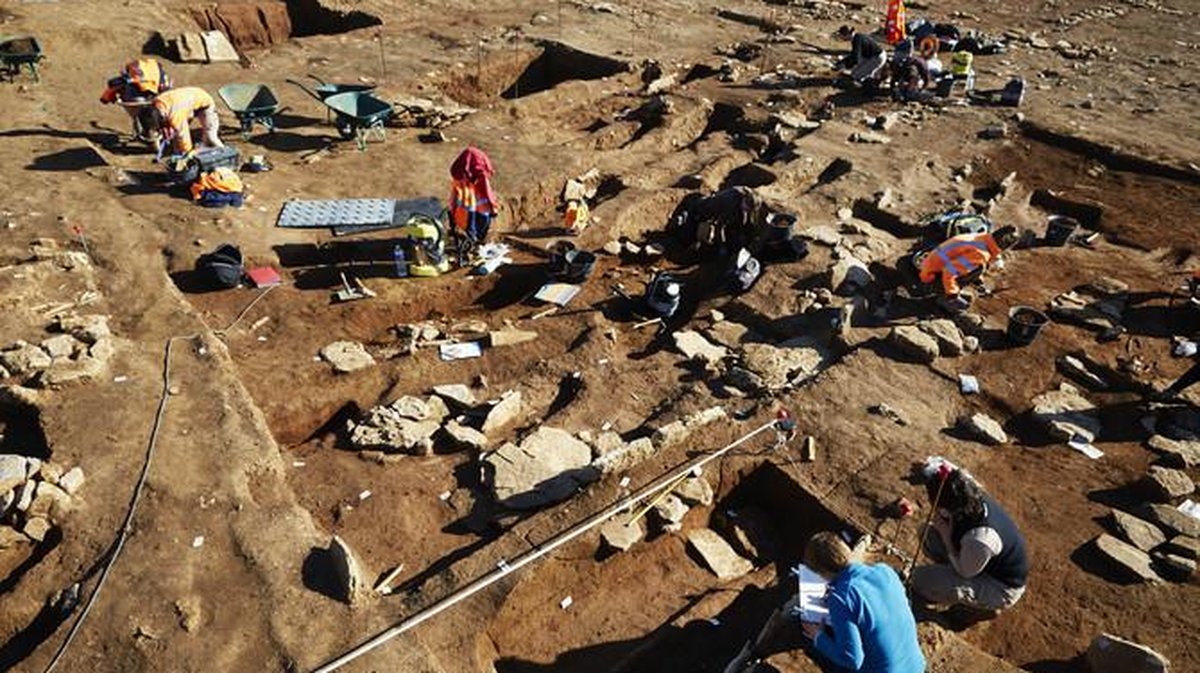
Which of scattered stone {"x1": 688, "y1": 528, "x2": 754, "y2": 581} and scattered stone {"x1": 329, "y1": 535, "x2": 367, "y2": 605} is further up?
scattered stone {"x1": 329, "y1": 535, "x2": 367, "y2": 605}

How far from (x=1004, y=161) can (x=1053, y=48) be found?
25.1ft

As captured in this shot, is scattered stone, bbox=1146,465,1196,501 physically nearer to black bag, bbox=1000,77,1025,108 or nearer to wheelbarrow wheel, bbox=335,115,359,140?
black bag, bbox=1000,77,1025,108

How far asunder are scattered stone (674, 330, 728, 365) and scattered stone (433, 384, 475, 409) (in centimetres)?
226

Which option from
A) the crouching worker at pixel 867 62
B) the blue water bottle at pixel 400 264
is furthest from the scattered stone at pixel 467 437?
the crouching worker at pixel 867 62

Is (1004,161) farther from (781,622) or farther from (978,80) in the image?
(781,622)

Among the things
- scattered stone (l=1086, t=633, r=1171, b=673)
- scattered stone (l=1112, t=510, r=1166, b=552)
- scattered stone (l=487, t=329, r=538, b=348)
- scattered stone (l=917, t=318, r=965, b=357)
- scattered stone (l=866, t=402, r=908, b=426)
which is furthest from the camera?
scattered stone (l=487, t=329, r=538, b=348)

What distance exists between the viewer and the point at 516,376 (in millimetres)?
7688

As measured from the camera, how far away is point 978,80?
594 inches

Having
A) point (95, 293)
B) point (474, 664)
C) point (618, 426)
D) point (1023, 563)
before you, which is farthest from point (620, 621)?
point (95, 293)

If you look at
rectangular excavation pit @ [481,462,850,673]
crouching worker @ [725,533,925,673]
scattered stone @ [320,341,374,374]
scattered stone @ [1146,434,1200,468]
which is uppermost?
crouching worker @ [725,533,925,673]

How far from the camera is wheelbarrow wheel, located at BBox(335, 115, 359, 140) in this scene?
36.8ft

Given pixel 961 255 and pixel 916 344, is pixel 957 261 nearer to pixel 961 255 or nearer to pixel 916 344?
pixel 961 255

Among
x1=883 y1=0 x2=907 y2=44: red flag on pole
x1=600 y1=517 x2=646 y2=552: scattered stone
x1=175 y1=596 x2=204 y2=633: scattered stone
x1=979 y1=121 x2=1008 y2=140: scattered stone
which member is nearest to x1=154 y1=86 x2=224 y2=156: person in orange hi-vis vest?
x1=175 y1=596 x2=204 y2=633: scattered stone

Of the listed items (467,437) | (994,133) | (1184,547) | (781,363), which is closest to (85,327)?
(467,437)
